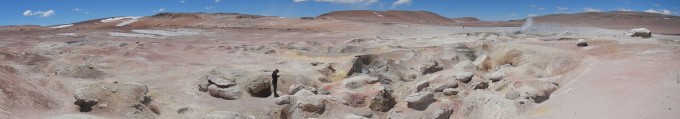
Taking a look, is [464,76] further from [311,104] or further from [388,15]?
[388,15]

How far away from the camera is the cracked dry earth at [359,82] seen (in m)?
7.03

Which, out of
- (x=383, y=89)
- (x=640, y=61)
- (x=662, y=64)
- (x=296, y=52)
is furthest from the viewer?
(x=296, y=52)

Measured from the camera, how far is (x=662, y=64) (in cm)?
805

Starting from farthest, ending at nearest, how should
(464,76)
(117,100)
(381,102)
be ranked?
(464,76) < (381,102) < (117,100)

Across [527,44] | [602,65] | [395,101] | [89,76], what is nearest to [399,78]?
[395,101]

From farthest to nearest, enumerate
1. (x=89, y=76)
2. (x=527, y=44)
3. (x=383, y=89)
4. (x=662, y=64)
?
(x=527, y=44), (x=89, y=76), (x=383, y=89), (x=662, y=64)

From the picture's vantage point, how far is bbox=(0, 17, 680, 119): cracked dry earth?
703 centimetres

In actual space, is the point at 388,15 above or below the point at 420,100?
above

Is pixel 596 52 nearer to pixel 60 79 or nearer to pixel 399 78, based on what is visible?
pixel 399 78

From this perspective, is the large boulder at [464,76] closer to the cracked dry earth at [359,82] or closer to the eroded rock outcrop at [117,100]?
the cracked dry earth at [359,82]

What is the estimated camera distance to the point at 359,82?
32.6 feet

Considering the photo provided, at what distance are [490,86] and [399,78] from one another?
2651 millimetres

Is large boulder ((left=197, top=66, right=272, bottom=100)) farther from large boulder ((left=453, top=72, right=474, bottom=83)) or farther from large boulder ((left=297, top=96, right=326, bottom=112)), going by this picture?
large boulder ((left=453, top=72, right=474, bottom=83))

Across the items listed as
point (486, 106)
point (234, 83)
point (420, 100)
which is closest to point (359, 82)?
point (420, 100)
